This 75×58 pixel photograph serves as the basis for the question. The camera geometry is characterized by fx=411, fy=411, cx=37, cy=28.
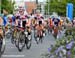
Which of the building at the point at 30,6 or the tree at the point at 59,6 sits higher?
the tree at the point at 59,6

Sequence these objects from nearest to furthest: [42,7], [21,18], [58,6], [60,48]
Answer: [60,48], [21,18], [58,6], [42,7]

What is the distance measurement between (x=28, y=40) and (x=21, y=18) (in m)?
1.28

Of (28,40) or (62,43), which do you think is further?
(28,40)

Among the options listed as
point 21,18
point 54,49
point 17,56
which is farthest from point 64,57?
point 21,18

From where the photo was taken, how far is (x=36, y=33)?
2112cm

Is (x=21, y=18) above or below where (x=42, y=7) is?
above

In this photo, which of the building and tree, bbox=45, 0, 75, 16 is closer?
tree, bbox=45, 0, 75, 16

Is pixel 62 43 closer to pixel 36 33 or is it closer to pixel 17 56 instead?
pixel 17 56

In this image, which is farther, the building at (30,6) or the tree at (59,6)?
the building at (30,6)

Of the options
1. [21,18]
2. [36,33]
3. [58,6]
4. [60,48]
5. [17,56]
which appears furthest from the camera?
[58,6]

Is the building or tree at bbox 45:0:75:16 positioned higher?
tree at bbox 45:0:75:16

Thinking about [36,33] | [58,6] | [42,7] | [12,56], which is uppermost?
[12,56]

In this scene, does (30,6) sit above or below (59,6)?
below

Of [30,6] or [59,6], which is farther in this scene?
[30,6]
